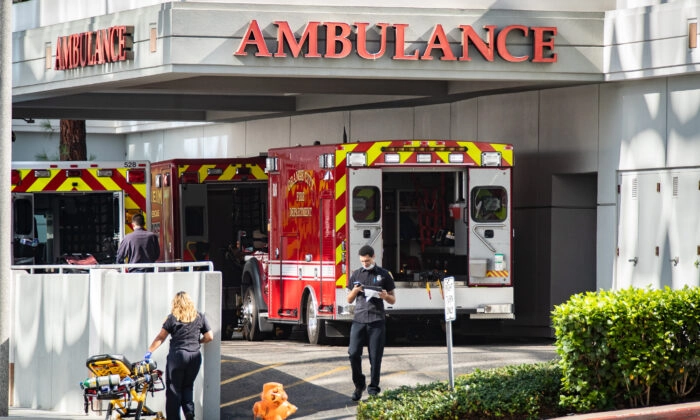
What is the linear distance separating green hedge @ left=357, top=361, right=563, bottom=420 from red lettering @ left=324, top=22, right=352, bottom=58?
304 inches

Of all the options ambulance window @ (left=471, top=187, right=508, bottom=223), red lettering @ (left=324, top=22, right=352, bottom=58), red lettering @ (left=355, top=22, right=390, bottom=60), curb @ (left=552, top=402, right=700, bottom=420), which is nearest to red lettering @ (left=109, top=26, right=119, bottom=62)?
red lettering @ (left=324, top=22, right=352, bottom=58)

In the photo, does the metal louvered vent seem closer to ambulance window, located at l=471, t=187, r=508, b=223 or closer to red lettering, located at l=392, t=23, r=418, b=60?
ambulance window, located at l=471, t=187, r=508, b=223

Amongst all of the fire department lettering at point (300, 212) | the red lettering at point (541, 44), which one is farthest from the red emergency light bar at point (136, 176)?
the red lettering at point (541, 44)

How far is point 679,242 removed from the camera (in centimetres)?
1856

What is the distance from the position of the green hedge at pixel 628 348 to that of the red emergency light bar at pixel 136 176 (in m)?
13.2

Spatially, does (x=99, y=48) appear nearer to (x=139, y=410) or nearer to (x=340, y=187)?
(x=340, y=187)

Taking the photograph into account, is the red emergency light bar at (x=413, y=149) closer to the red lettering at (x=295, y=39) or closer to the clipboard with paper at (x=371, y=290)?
the red lettering at (x=295, y=39)

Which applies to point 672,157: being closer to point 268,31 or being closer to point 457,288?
point 457,288

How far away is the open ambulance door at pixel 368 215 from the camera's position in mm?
18656

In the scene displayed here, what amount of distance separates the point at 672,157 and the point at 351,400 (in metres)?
6.84

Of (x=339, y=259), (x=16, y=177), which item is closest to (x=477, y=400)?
(x=339, y=259)

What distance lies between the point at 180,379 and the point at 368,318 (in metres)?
2.48

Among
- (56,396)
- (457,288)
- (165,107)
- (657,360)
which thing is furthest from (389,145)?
(165,107)

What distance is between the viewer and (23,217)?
77.2ft
